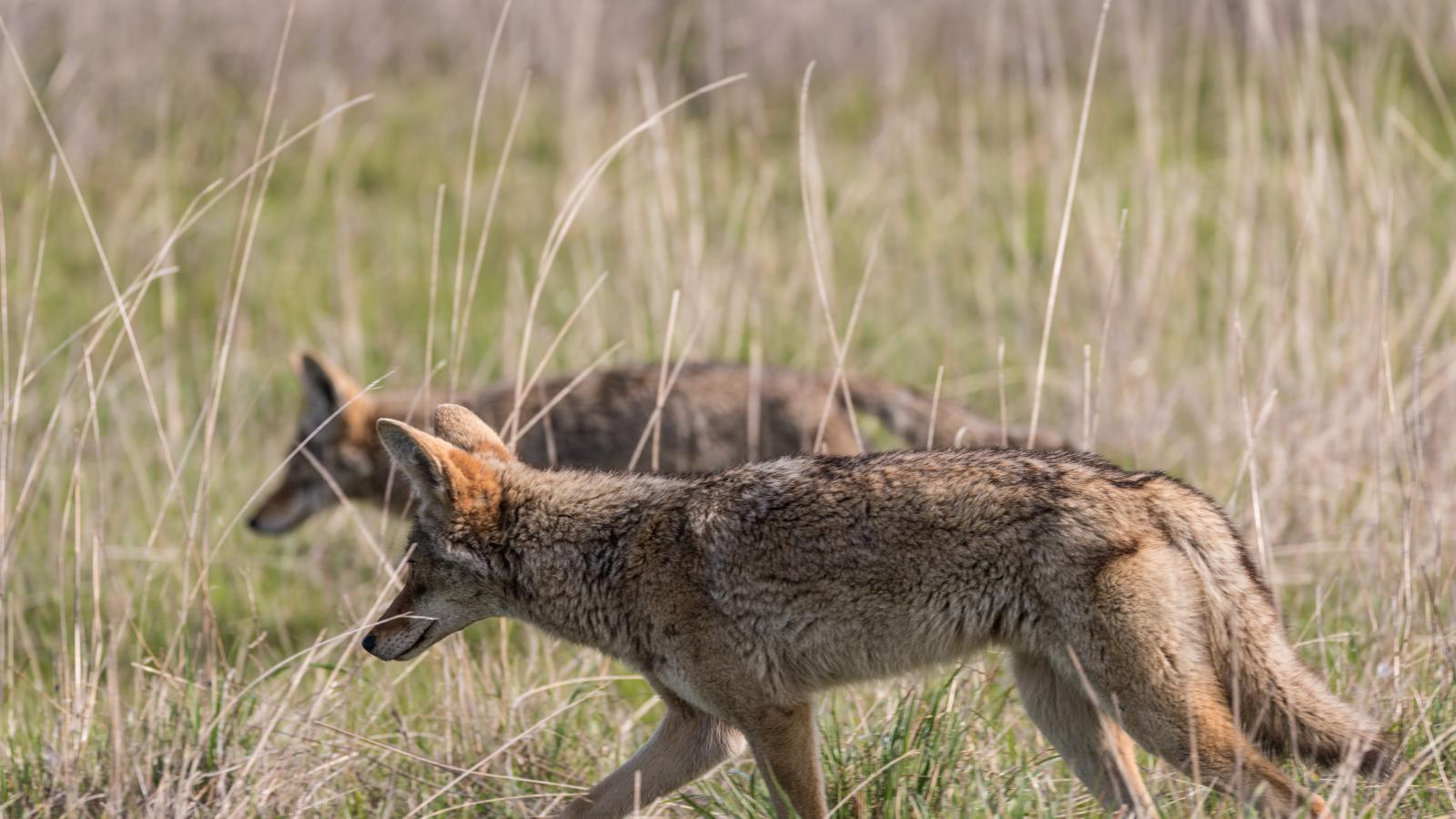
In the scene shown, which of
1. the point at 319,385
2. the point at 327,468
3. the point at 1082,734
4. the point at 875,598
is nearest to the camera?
the point at 875,598

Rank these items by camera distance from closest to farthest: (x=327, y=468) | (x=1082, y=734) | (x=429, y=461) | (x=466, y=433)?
(x=1082, y=734) < (x=429, y=461) < (x=466, y=433) < (x=327, y=468)

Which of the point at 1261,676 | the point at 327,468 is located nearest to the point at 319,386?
the point at 327,468

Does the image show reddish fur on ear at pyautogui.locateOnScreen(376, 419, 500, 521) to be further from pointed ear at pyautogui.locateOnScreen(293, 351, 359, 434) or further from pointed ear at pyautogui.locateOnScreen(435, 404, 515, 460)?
pointed ear at pyautogui.locateOnScreen(293, 351, 359, 434)

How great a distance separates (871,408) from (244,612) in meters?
2.92

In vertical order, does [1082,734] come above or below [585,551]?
below

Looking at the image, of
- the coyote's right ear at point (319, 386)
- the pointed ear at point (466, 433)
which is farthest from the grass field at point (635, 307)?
the coyote's right ear at point (319, 386)

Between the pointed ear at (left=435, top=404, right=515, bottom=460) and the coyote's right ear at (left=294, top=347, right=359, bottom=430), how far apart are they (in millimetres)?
3393

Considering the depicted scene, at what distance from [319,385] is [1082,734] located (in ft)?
16.3

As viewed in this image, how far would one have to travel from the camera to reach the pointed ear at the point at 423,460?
4.54 meters

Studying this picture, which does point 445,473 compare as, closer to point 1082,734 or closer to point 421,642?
point 421,642

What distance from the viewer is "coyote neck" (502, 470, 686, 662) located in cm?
457

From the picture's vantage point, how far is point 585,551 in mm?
4648

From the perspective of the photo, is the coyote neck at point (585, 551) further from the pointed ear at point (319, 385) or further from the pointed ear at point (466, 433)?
the pointed ear at point (319, 385)

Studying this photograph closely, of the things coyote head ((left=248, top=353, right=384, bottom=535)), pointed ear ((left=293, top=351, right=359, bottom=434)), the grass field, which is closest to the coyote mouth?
the grass field
